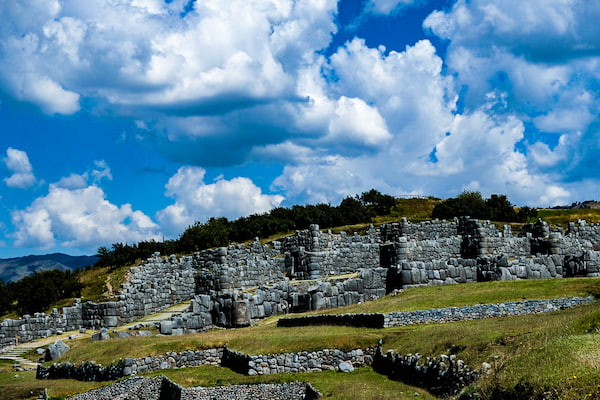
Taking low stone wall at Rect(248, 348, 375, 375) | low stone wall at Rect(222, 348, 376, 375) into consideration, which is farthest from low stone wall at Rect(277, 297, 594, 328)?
low stone wall at Rect(248, 348, 375, 375)

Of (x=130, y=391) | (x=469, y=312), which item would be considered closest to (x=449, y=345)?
(x=469, y=312)

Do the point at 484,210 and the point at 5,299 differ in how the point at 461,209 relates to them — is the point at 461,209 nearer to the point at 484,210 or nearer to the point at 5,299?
the point at 484,210

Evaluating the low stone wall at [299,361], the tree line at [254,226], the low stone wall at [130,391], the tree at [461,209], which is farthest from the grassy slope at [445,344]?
the tree at [461,209]

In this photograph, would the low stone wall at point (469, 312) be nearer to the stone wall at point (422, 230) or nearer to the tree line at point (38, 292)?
the stone wall at point (422, 230)

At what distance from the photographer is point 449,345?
71.9ft

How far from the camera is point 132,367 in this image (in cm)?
3072

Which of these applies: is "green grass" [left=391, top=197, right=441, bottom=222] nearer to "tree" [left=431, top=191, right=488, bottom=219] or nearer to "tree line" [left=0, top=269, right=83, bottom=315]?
"tree" [left=431, top=191, right=488, bottom=219]

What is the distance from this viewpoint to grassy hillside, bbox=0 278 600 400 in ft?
51.6

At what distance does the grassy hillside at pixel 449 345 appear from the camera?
620 inches

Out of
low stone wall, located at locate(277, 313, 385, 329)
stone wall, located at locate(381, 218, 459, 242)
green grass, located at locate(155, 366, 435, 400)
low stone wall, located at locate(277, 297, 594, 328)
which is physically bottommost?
green grass, located at locate(155, 366, 435, 400)

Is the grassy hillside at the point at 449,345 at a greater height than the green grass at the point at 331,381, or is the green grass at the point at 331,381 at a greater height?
the grassy hillside at the point at 449,345

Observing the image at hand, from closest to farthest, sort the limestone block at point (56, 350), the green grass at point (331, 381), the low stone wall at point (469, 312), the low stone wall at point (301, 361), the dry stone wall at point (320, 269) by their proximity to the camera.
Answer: the green grass at point (331, 381)
the low stone wall at point (301, 361)
the low stone wall at point (469, 312)
the limestone block at point (56, 350)
the dry stone wall at point (320, 269)

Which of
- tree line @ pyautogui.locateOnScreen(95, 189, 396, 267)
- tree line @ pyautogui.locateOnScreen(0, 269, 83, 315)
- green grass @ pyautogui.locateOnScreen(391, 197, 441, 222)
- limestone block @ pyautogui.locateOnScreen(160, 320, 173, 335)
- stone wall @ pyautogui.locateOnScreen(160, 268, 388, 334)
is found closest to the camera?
limestone block @ pyautogui.locateOnScreen(160, 320, 173, 335)

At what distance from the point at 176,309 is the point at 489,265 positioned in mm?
20730
